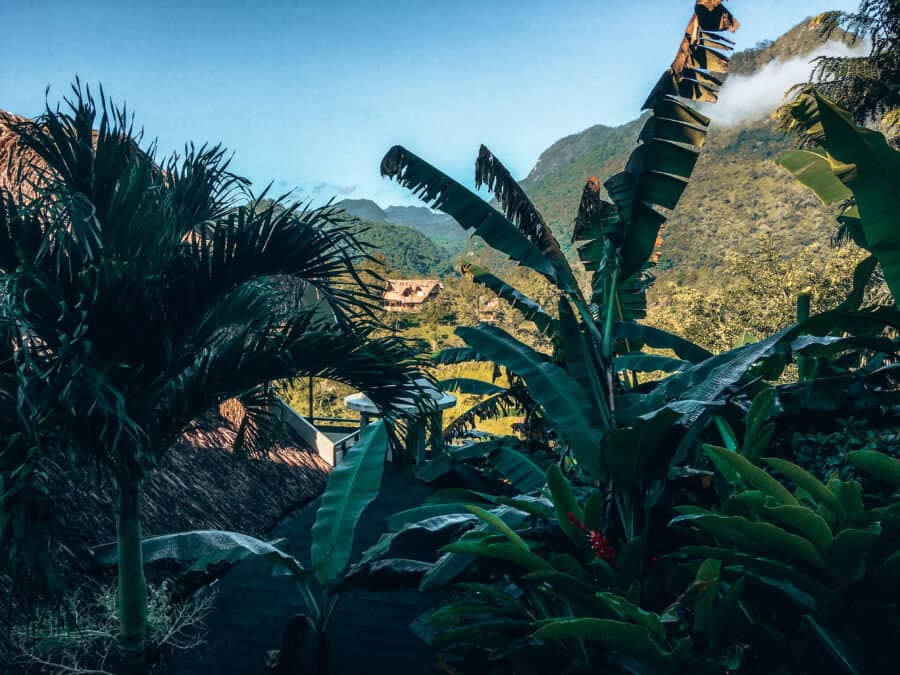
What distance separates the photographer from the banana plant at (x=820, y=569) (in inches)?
78.6

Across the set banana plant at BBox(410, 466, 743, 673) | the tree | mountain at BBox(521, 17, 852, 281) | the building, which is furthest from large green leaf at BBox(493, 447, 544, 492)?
the building

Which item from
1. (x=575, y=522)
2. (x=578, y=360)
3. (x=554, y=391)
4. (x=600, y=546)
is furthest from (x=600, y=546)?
(x=578, y=360)

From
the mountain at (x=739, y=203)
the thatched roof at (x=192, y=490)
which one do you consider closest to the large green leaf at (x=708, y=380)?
the thatched roof at (x=192, y=490)

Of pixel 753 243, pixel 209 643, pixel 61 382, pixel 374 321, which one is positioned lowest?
pixel 209 643

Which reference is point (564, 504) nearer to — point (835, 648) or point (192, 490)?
point (835, 648)

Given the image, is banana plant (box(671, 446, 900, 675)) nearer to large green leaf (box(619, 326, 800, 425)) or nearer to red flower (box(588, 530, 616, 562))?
red flower (box(588, 530, 616, 562))

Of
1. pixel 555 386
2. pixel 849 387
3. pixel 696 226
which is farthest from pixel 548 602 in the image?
pixel 696 226

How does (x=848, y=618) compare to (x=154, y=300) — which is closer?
(x=848, y=618)

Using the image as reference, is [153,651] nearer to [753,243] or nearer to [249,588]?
[249,588]

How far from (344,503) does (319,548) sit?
0.94 feet

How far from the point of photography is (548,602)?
286 cm

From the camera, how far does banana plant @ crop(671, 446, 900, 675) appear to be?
1996 mm

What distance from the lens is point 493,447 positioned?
4.96 m

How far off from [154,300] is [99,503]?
2110 mm
